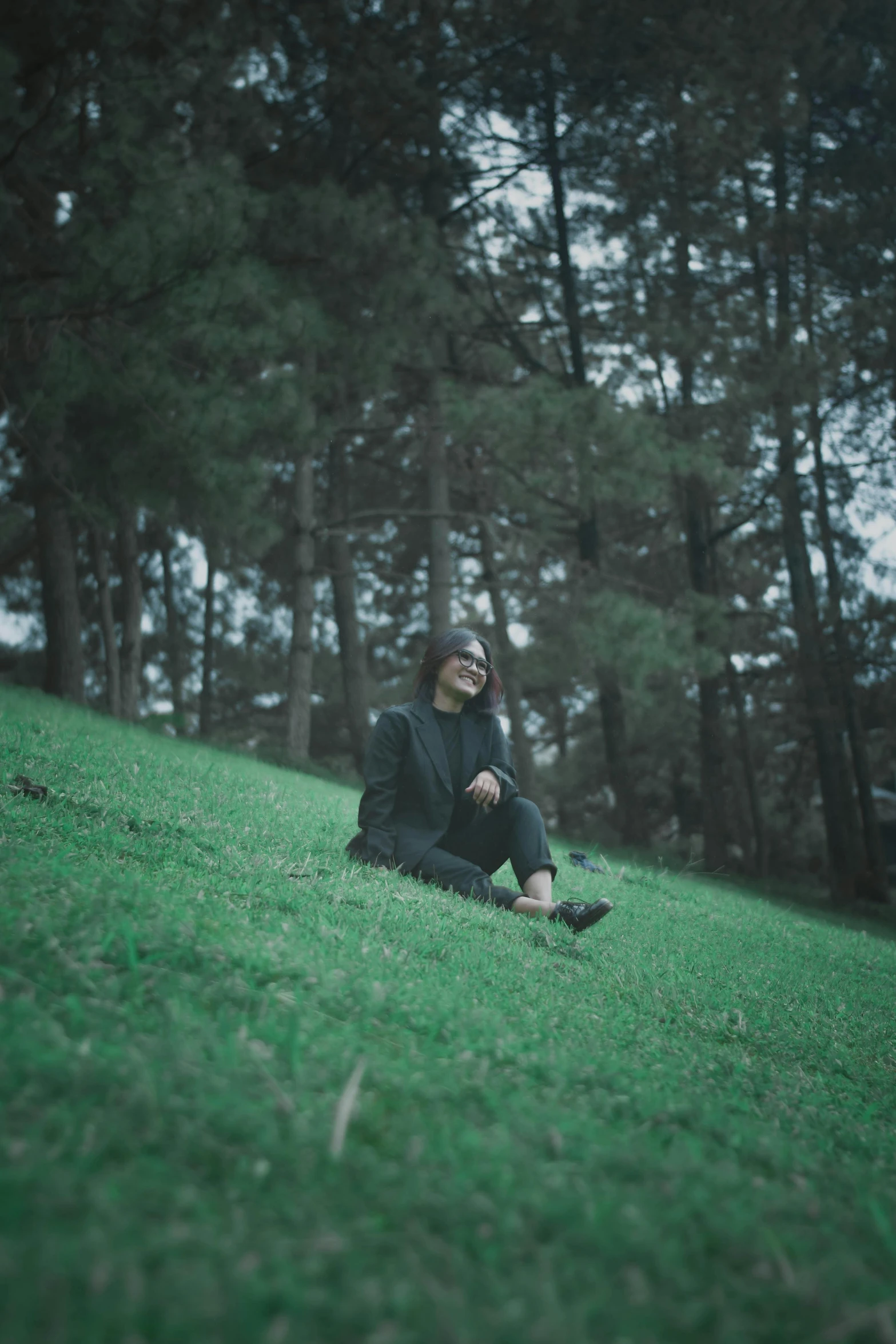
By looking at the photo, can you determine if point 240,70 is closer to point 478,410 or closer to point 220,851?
point 478,410

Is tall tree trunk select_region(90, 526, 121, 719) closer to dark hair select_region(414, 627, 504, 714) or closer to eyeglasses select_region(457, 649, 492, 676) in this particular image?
dark hair select_region(414, 627, 504, 714)

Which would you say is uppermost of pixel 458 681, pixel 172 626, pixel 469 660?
pixel 172 626

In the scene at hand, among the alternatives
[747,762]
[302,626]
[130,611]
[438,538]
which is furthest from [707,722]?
[130,611]

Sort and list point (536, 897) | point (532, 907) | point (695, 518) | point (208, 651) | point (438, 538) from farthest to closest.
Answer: point (208, 651), point (695, 518), point (438, 538), point (536, 897), point (532, 907)

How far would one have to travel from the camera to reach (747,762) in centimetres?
1945

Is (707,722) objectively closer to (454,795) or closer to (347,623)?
(347,623)

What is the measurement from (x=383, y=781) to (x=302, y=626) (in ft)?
35.0

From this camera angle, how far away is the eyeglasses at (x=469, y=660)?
5.13m

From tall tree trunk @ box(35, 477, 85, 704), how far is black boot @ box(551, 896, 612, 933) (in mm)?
10763

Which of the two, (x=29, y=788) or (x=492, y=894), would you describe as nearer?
(x=29, y=788)

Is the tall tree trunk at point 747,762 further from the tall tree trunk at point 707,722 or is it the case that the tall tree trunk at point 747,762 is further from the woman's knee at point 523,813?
the woman's knee at point 523,813

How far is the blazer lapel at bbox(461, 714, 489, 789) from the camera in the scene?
5.06m

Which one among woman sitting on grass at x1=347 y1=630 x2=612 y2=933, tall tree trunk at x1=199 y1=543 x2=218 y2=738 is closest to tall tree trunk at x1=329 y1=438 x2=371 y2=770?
tall tree trunk at x1=199 y1=543 x2=218 y2=738

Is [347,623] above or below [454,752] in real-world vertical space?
above
